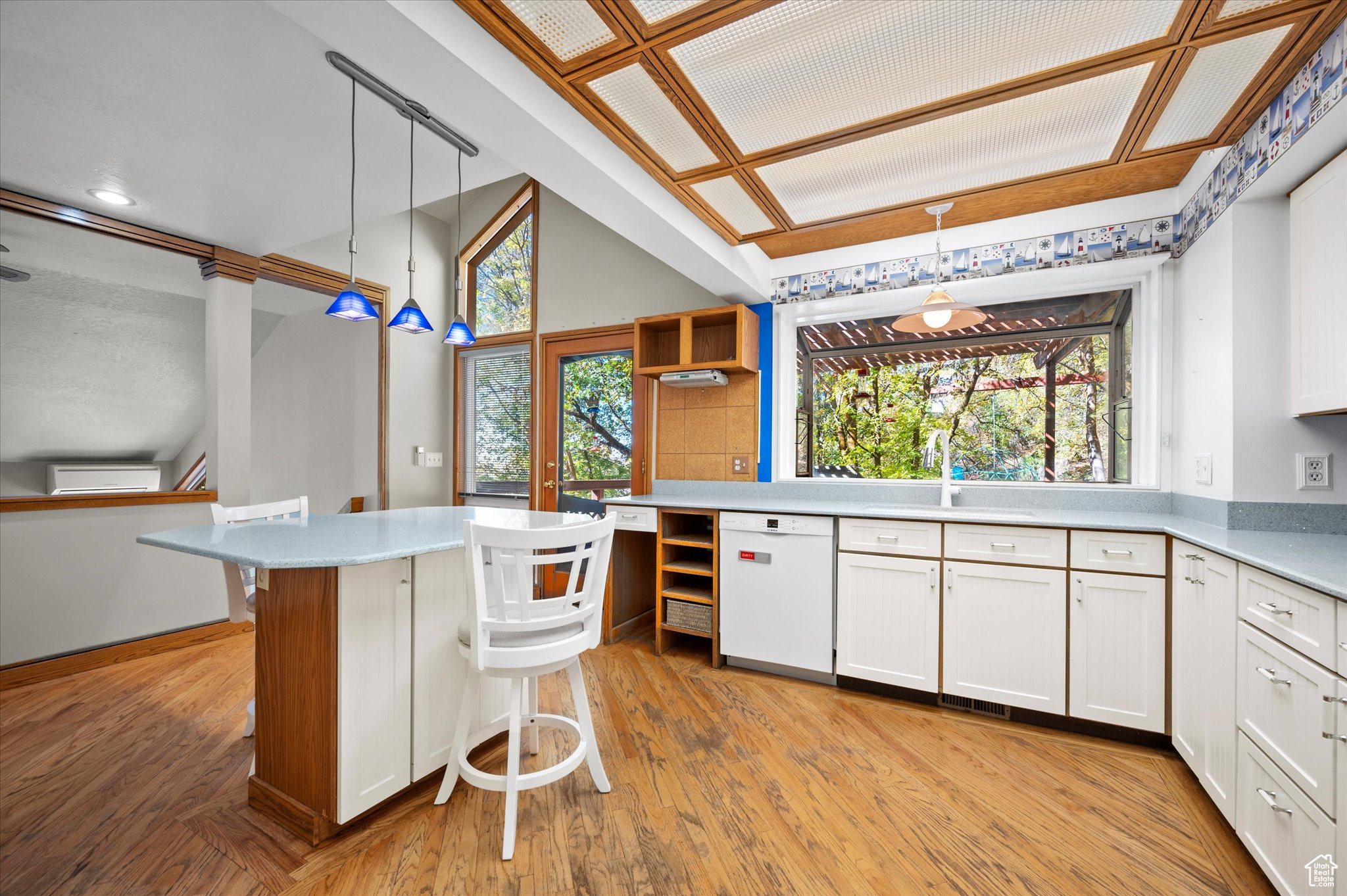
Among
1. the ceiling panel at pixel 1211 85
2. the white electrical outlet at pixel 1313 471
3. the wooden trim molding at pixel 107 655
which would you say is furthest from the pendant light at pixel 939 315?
the wooden trim molding at pixel 107 655

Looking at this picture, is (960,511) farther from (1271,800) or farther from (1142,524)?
(1271,800)

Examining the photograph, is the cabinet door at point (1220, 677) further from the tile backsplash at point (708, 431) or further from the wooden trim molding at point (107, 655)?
the wooden trim molding at point (107, 655)

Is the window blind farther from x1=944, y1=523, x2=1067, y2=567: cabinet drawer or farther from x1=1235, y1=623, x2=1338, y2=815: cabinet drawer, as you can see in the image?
x1=1235, y1=623, x2=1338, y2=815: cabinet drawer

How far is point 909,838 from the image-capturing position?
1.67 metres

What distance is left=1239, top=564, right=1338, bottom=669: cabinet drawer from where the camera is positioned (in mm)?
1201

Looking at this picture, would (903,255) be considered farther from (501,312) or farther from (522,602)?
(501,312)

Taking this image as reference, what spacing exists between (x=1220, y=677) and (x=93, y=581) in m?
5.03

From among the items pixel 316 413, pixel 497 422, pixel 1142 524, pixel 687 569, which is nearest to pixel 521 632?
pixel 687 569

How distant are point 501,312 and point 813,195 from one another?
3.08 m

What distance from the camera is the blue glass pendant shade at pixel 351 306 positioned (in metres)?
2.43

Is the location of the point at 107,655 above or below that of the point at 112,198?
below

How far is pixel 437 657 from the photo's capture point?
74.2 inches

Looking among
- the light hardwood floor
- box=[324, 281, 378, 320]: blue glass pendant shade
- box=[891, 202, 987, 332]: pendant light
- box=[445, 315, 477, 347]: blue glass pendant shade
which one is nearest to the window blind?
box=[445, 315, 477, 347]: blue glass pendant shade

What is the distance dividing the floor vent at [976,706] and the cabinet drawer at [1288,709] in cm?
100
